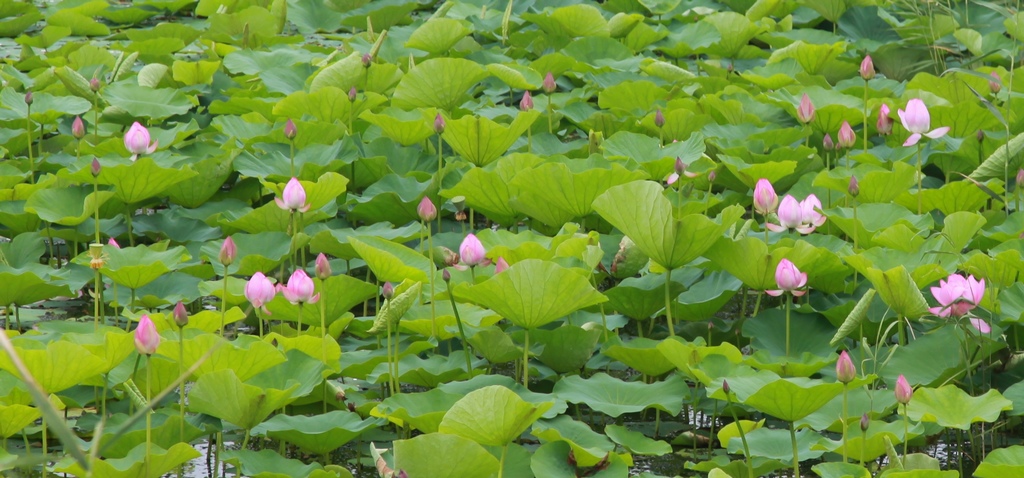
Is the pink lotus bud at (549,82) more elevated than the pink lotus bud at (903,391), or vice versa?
the pink lotus bud at (903,391)

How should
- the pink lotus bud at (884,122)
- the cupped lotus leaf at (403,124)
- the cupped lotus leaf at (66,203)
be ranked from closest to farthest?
the cupped lotus leaf at (66,203)
the pink lotus bud at (884,122)
the cupped lotus leaf at (403,124)

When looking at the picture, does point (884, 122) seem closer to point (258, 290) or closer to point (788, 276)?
point (788, 276)

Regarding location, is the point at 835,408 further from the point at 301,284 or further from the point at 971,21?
the point at 971,21

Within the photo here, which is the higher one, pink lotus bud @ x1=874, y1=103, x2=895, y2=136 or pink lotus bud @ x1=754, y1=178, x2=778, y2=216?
pink lotus bud @ x1=754, y1=178, x2=778, y2=216

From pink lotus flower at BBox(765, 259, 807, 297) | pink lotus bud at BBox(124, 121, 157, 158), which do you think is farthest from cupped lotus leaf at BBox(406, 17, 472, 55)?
pink lotus flower at BBox(765, 259, 807, 297)

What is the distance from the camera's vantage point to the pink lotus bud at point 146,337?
1593 mm

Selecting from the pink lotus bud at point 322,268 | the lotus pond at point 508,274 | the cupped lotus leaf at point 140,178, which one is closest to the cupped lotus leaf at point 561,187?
the lotus pond at point 508,274

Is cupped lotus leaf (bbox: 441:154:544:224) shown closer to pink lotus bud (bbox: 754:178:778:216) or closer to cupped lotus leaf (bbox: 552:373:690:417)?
pink lotus bud (bbox: 754:178:778:216)

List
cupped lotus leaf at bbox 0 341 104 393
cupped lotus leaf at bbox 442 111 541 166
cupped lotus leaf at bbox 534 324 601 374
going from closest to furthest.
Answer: cupped lotus leaf at bbox 0 341 104 393 < cupped lotus leaf at bbox 534 324 601 374 < cupped lotus leaf at bbox 442 111 541 166

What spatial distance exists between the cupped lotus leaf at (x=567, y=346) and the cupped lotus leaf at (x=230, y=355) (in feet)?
1.55

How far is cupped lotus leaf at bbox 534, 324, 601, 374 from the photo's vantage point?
6.36 feet

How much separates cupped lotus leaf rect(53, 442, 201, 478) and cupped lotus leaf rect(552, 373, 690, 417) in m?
0.59

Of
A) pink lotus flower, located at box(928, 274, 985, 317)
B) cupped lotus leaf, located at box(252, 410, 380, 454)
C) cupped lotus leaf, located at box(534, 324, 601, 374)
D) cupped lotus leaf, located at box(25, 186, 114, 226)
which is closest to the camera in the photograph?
cupped lotus leaf, located at box(252, 410, 380, 454)

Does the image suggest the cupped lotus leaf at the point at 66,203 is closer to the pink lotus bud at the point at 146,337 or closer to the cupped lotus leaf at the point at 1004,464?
the pink lotus bud at the point at 146,337
